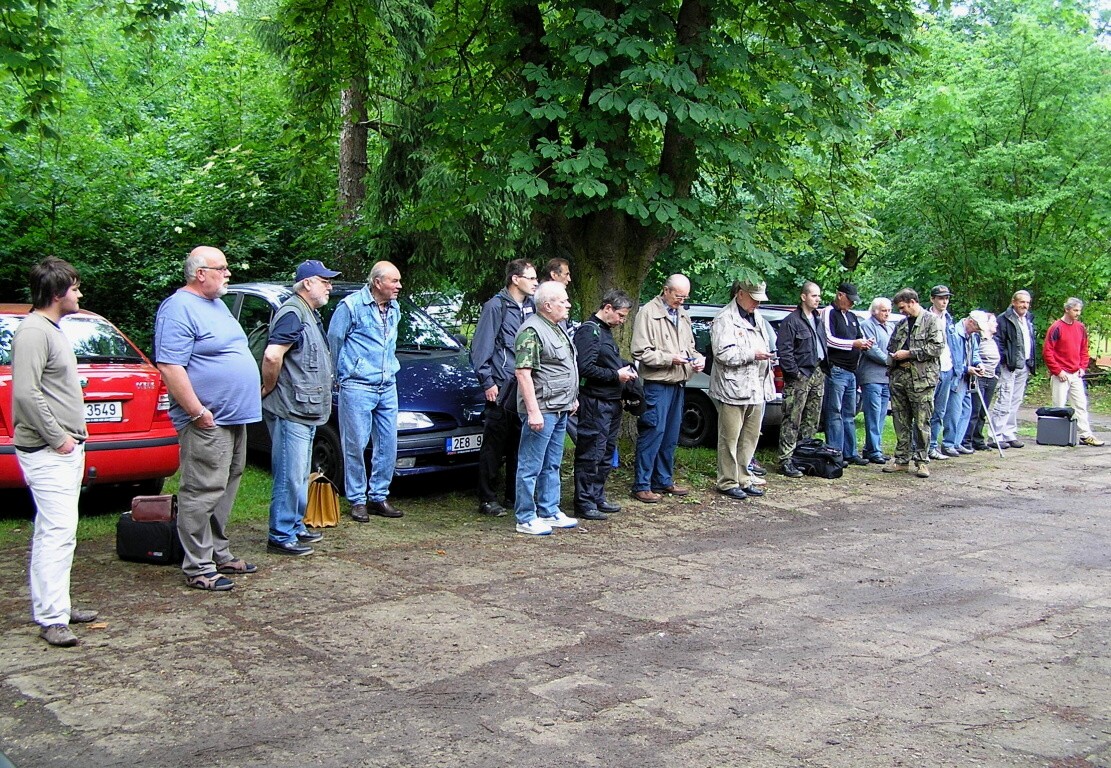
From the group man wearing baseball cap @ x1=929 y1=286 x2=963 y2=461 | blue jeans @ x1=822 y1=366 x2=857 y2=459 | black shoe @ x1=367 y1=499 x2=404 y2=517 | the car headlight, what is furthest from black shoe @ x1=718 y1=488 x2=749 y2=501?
man wearing baseball cap @ x1=929 y1=286 x2=963 y2=461

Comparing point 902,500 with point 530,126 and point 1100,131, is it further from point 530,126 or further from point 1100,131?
point 1100,131

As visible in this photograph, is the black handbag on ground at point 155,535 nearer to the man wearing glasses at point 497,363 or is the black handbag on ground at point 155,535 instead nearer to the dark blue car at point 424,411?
the dark blue car at point 424,411

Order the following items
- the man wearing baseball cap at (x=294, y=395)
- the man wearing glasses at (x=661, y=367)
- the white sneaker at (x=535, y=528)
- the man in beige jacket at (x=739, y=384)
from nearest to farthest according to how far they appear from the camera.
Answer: the man wearing baseball cap at (x=294, y=395) < the white sneaker at (x=535, y=528) < the man wearing glasses at (x=661, y=367) < the man in beige jacket at (x=739, y=384)

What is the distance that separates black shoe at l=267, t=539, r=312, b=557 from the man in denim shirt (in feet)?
3.70

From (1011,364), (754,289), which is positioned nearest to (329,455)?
(754,289)

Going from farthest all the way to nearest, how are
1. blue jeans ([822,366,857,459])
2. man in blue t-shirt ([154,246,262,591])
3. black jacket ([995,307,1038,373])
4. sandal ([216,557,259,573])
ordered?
black jacket ([995,307,1038,373])
blue jeans ([822,366,857,459])
sandal ([216,557,259,573])
man in blue t-shirt ([154,246,262,591])

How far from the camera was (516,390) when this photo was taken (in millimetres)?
8984

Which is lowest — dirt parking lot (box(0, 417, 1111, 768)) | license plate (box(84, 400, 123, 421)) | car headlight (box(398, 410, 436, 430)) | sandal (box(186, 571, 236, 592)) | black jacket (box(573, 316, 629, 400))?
dirt parking lot (box(0, 417, 1111, 768))

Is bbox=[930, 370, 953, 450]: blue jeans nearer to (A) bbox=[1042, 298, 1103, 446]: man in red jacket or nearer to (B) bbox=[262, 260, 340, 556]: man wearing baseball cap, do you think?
(A) bbox=[1042, 298, 1103, 446]: man in red jacket

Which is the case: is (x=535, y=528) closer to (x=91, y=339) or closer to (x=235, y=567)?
(x=235, y=567)

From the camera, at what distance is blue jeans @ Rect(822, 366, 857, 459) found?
41.3ft

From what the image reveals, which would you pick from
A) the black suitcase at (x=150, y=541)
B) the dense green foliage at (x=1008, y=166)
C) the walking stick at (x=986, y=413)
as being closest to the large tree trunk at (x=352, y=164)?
the black suitcase at (x=150, y=541)

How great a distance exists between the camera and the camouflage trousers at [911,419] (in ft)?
40.2

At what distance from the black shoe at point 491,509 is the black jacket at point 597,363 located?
1.24 m
